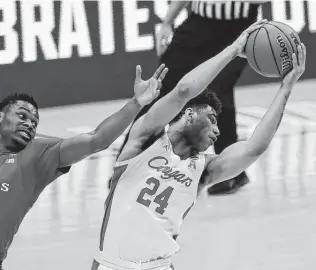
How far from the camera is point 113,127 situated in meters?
4.19

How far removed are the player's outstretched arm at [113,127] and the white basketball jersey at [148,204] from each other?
0.86 feet

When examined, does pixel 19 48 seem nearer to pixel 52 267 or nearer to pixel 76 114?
pixel 76 114

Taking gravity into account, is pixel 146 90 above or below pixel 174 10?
below

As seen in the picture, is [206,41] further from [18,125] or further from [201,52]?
[18,125]

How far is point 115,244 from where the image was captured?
14.6 feet

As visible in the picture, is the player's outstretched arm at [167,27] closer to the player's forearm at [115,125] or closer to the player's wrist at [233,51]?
the player's wrist at [233,51]

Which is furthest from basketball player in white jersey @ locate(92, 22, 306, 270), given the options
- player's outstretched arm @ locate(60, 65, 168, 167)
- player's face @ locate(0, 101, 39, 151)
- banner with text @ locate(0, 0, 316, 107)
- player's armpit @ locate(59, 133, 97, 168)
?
banner with text @ locate(0, 0, 316, 107)

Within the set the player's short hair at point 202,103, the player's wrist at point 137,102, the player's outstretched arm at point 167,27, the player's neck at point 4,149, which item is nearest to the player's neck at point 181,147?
the player's short hair at point 202,103

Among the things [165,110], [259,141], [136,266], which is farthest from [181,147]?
[136,266]

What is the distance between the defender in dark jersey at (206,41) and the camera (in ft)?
24.0

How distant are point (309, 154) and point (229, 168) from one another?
4165mm

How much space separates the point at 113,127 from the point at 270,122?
726 millimetres

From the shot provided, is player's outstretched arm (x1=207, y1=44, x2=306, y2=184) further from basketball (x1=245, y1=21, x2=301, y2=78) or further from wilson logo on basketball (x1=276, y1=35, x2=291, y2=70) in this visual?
basketball (x1=245, y1=21, x2=301, y2=78)

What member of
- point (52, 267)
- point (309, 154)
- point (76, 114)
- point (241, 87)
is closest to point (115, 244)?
point (52, 267)
